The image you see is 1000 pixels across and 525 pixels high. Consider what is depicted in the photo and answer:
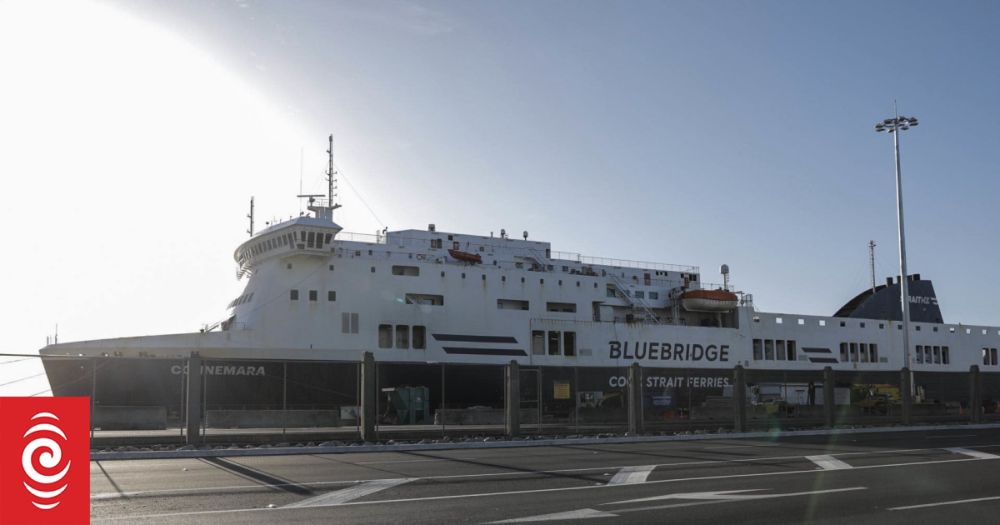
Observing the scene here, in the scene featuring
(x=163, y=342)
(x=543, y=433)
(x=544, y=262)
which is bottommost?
(x=543, y=433)

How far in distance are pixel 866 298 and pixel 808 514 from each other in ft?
169

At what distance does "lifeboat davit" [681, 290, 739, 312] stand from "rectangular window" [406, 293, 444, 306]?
15619 millimetres

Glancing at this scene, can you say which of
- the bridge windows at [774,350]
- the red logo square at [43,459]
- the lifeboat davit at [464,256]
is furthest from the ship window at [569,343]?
the red logo square at [43,459]

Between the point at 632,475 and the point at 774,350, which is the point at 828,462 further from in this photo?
the point at 774,350

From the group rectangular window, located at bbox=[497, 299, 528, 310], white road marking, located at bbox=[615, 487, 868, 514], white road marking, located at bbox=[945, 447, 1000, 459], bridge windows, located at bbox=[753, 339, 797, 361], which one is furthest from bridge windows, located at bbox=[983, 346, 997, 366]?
white road marking, located at bbox=[615, 487, 868, 514]

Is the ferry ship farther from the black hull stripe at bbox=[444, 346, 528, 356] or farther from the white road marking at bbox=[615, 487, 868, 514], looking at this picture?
the white road marking at bbox=[615, 487, 868, 514]

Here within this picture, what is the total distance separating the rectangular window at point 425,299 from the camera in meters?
37.9

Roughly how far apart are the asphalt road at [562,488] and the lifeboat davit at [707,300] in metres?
27.7

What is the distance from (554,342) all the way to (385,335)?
9106 millimetres

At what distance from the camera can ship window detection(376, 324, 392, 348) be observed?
121 feet

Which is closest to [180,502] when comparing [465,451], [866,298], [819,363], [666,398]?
[465,451]

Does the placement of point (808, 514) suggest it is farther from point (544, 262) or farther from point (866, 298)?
point (866, 298)

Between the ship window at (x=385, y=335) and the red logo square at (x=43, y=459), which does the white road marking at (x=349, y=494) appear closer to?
the red logo square at (x=43, y=459)

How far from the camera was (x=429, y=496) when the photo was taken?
11.1 metres
